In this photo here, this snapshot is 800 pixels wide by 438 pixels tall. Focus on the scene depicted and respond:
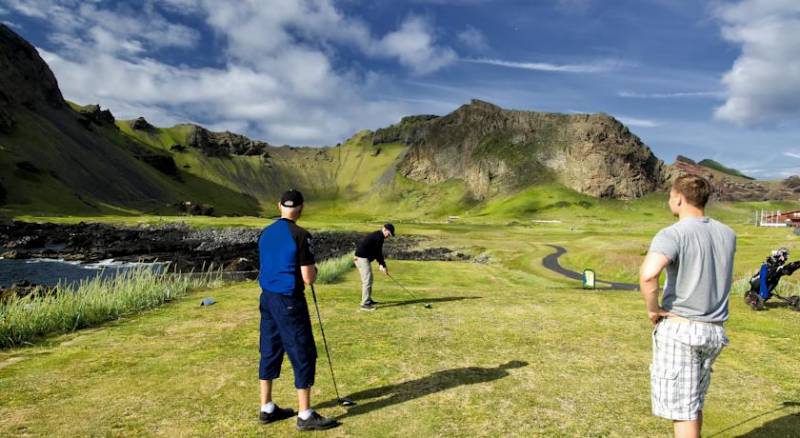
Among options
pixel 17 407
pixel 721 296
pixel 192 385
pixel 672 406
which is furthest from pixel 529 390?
pixel 17 407

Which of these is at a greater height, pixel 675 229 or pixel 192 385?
pixel 675 229

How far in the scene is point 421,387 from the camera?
31.1 feet

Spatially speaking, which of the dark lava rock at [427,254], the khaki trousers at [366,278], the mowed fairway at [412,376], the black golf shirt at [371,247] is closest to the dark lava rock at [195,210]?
the dark lava rock at [427,254]

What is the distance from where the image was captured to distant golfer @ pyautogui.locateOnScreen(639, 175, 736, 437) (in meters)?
5.61

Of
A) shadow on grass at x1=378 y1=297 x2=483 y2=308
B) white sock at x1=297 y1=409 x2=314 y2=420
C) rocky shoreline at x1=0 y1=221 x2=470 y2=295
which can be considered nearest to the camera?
white sock at x1=297 y1=409 x2=314 y2=420

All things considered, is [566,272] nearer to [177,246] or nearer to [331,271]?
[331,271]

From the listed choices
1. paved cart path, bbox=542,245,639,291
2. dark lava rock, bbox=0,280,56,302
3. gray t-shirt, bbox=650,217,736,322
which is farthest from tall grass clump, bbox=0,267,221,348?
paved cart path, bbox=542,245,639,291

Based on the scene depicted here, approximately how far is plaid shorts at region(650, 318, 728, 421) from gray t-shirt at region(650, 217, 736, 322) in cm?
17

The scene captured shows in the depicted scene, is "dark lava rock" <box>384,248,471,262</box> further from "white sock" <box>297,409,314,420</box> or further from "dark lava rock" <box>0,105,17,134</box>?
"dark lava rock" <box>0,105,17,134</box>

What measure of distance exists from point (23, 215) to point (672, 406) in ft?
507

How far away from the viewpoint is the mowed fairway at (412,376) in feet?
25.7

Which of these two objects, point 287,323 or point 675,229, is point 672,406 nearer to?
point 675,229

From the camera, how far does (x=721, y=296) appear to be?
5664 millimetres

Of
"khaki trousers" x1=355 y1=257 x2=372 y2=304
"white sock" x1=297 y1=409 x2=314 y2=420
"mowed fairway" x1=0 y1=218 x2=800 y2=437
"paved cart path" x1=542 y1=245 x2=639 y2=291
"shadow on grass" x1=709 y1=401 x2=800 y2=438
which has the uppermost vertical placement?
"khaki trousers" x1=355 y1=257 x2=372 y2=304
